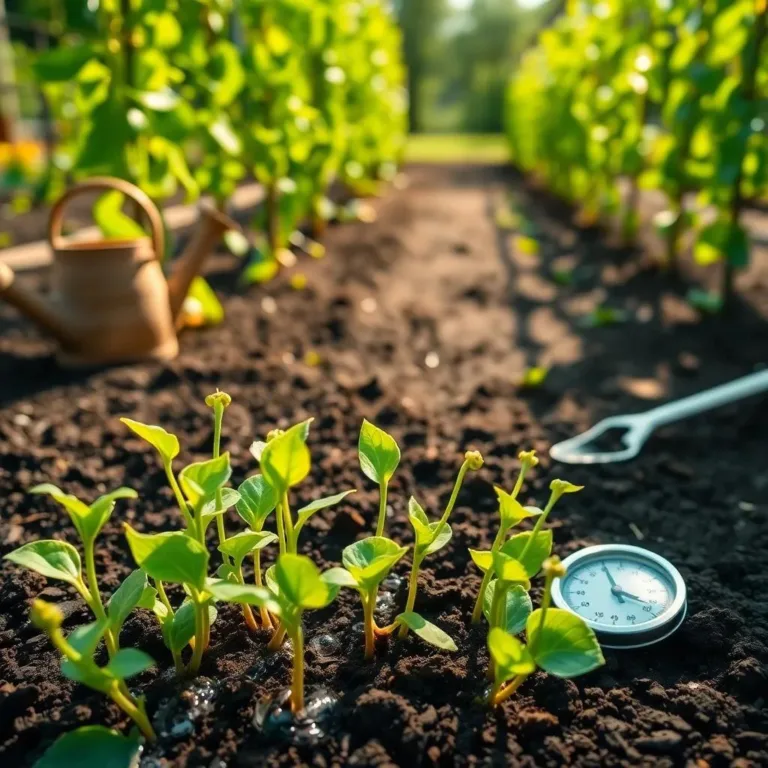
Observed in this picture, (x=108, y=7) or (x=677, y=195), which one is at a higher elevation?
(x=108, y=7)

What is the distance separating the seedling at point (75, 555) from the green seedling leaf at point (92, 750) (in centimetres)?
12

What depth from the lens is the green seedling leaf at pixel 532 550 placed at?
1084mm

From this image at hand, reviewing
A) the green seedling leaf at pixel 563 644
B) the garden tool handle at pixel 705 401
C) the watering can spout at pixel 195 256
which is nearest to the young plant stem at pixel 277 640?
the green seedling leaf at pixel 563 644

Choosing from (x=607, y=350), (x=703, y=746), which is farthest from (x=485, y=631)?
(x=607, y=350)

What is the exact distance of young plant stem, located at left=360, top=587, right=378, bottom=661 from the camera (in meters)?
1.17

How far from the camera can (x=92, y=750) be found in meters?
1.02

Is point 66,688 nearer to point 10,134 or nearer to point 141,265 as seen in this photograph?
point 141,265

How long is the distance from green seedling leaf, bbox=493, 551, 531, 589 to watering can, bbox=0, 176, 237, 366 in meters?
1.83

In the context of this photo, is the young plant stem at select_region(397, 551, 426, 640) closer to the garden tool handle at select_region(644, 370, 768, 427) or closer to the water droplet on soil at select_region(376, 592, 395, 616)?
the water droplet on soil at select_region(376, 592, 395, 616)

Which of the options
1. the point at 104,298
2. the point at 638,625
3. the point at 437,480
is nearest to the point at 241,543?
the point at 638,625

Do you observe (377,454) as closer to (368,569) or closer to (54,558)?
(368,569)

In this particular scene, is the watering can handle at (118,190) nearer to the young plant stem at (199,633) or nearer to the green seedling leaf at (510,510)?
the young plant stem at (199,633)

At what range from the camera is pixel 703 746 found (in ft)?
3.63

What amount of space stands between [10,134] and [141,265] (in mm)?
7849
